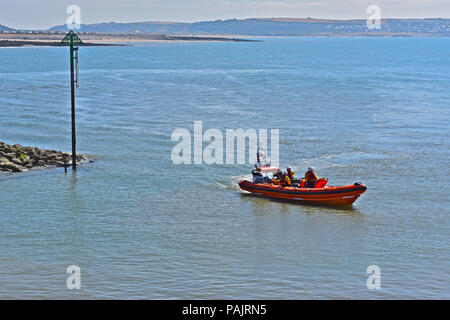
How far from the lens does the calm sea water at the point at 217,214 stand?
715 inches

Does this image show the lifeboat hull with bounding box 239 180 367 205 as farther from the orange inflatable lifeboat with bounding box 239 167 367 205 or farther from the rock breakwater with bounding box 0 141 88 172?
the rock breakwater with bounding box 0 141 88 172

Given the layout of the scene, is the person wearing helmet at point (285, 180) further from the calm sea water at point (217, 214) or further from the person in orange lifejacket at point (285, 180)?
the calm sea water at point (217, 214)

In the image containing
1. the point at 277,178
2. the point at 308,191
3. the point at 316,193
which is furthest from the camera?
the point at 277,178

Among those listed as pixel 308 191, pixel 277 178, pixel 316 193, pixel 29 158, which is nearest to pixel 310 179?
pixel 308 191

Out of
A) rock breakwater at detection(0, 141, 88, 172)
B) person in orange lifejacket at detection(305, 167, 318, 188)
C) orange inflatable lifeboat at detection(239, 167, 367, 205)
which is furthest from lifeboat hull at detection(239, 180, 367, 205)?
rock breakwater at detection(0, 141, 88, 172)

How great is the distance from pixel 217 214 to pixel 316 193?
405 cm

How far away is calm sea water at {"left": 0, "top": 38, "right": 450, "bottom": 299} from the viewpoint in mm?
18156

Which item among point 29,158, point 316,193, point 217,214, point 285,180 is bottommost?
point 217,214

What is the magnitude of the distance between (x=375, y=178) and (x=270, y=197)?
5643 mm

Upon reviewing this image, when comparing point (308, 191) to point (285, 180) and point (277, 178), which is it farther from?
point (277, 178)

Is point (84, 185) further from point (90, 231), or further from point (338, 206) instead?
point (338, 206)

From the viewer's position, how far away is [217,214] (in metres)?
25.1

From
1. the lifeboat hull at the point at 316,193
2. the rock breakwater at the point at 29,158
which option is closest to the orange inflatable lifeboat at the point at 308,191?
the lifeboat hull at the point at 316,193
